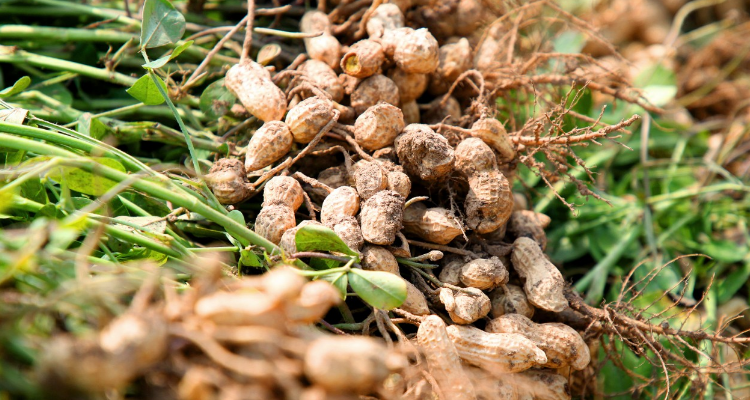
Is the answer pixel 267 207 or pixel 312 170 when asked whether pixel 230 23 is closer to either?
pixel 312 170

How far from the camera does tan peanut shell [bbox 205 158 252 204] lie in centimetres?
89

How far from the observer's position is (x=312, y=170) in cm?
102

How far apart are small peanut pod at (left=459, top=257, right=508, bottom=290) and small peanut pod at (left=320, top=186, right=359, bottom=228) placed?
8.3 inches

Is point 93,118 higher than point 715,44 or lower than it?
higher

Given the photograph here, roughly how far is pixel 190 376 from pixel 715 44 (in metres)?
2.04

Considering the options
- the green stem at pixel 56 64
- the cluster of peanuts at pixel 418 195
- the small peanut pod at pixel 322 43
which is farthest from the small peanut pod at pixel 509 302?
the green stem at pixel 56 64

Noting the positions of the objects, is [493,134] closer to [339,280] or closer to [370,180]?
Result: [370,180]

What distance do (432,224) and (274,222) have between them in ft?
0.86

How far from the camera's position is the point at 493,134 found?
3.17ft

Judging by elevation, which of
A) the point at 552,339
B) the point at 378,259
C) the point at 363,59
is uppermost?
the point at 363,59

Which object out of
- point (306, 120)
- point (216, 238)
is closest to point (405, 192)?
point (306, 120)

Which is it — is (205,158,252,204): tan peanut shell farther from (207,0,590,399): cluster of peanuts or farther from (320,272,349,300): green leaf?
(320,272,349,300): green leaf

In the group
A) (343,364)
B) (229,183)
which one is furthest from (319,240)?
(343,364)

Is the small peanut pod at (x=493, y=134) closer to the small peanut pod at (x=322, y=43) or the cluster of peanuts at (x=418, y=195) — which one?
the cluster of peanuts at (x=418, y=195)
